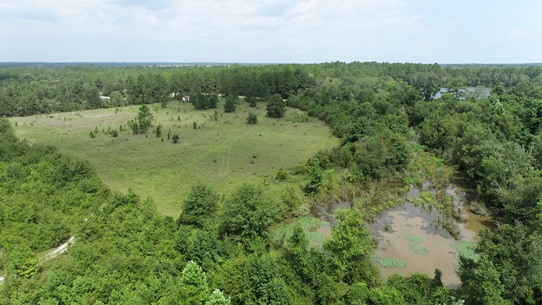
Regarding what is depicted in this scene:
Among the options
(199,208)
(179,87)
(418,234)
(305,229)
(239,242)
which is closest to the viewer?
(239,242)

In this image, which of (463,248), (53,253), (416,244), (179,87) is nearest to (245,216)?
(53,253)

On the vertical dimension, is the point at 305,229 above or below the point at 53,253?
below

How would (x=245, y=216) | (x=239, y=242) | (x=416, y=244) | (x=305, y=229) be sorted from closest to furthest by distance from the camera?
(x=239, y=242)
(x=245, y=216)
(x=416, y=244)
(x=305, y=229)

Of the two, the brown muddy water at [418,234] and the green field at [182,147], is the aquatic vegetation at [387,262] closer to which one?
the brown muddy water at [418,234]

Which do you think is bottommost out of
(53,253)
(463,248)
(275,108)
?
(463,248)

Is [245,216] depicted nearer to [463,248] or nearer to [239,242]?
[239,242]

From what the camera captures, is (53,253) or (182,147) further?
(182,147)

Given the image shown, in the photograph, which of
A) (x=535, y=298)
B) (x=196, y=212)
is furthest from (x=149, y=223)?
(x=535, y=298)
